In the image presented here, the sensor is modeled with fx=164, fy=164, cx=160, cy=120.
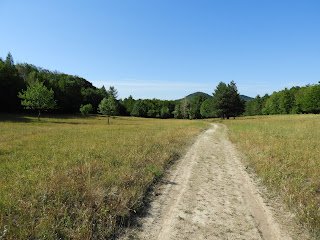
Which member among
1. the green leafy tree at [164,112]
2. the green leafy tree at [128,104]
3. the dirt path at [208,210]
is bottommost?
the dirt path at [208,210]

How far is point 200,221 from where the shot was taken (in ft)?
13.7

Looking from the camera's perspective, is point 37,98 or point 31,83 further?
point 31,83

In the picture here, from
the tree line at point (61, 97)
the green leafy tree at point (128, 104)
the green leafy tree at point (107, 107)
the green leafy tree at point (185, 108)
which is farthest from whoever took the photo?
the green leafy tree at point (128, 104)

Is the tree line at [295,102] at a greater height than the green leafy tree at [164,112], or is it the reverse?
the tree line at [295,102]

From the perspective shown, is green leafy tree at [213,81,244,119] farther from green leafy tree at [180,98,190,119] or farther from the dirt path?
the dirt path

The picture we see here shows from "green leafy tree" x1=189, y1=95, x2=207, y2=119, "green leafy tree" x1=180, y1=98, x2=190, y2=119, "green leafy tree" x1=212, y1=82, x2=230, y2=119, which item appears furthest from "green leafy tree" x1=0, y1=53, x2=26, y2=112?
"green leafy tree" x1=189, y1=95, x2=207, y2=119

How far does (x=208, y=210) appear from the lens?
4.66 metres

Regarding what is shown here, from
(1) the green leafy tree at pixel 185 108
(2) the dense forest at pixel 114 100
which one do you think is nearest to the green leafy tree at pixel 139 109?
(2) the dense forest at pixel 114 100

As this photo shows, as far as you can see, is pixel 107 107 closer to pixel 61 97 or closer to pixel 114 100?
pixel 114 100

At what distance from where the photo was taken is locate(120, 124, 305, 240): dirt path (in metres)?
3.79

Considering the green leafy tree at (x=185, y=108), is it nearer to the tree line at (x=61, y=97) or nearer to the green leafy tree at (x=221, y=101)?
the tree line at (x=61, y=97)

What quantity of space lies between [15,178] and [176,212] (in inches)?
219

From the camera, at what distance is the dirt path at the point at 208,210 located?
3.79 m

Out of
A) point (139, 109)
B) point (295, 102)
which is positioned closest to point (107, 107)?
point (139, 109)
